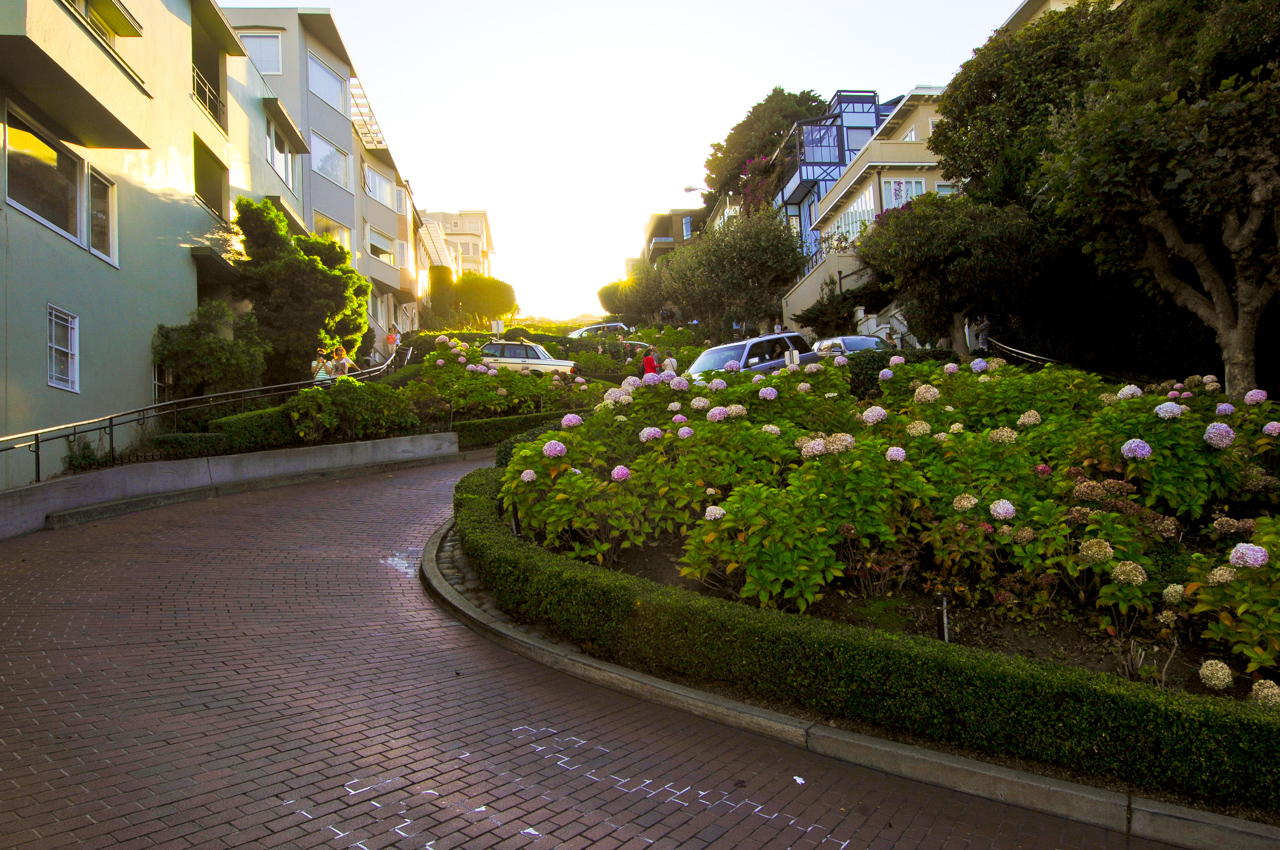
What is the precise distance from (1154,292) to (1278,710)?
11294 mm

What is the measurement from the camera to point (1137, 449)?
6.11 meters

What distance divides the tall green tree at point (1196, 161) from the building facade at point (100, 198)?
14.7m

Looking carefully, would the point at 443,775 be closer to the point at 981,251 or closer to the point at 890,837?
the point at 890,837

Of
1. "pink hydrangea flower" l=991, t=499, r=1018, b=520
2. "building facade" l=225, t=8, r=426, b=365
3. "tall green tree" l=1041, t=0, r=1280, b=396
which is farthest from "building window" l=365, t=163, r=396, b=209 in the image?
"pink hydrangea flower" l=991, t=499, r=1018, b=520

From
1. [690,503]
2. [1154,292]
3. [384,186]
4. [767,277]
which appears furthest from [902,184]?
[690,503]

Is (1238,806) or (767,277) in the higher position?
(767,277)

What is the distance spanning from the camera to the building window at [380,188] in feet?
123

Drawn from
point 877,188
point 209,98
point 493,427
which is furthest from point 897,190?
point 209,98

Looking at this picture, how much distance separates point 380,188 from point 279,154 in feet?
44.1

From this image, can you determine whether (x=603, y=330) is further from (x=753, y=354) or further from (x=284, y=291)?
(x=753, y=354)

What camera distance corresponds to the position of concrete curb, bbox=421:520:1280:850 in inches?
152

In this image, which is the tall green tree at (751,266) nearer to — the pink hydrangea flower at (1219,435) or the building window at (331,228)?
the building window at (331,228)

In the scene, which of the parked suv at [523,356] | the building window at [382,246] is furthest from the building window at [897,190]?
the building window at [382,246]

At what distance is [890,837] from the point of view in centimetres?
395
